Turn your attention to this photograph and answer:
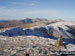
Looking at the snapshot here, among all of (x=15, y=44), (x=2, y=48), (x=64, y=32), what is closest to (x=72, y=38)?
(x=64, y=32)

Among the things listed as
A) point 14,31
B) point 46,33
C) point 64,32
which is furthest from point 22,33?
point 64,32

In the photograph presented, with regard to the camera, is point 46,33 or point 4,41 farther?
point 46,33

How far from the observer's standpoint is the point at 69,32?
2280 inches

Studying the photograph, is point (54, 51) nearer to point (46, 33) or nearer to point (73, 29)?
point (46, 33)

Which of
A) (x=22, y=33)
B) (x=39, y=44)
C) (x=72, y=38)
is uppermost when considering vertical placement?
(x=39, y=44)

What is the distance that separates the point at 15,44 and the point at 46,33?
2292 centimetres

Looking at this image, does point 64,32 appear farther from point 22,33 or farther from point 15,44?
point 15,44

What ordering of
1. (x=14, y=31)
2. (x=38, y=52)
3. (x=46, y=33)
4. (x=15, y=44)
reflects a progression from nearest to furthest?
(x=38, y=52) < (x=15, y=44) < (x=14, y=31) < (x=46, y=33)

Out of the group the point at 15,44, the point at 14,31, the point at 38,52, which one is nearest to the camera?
the point at 38,52

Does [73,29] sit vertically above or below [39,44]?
below

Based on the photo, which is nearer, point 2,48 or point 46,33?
point 2,48

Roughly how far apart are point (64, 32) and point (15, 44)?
1123 inches

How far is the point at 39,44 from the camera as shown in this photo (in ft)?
107

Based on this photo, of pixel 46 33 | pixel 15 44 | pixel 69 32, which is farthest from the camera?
pixel 69 32
